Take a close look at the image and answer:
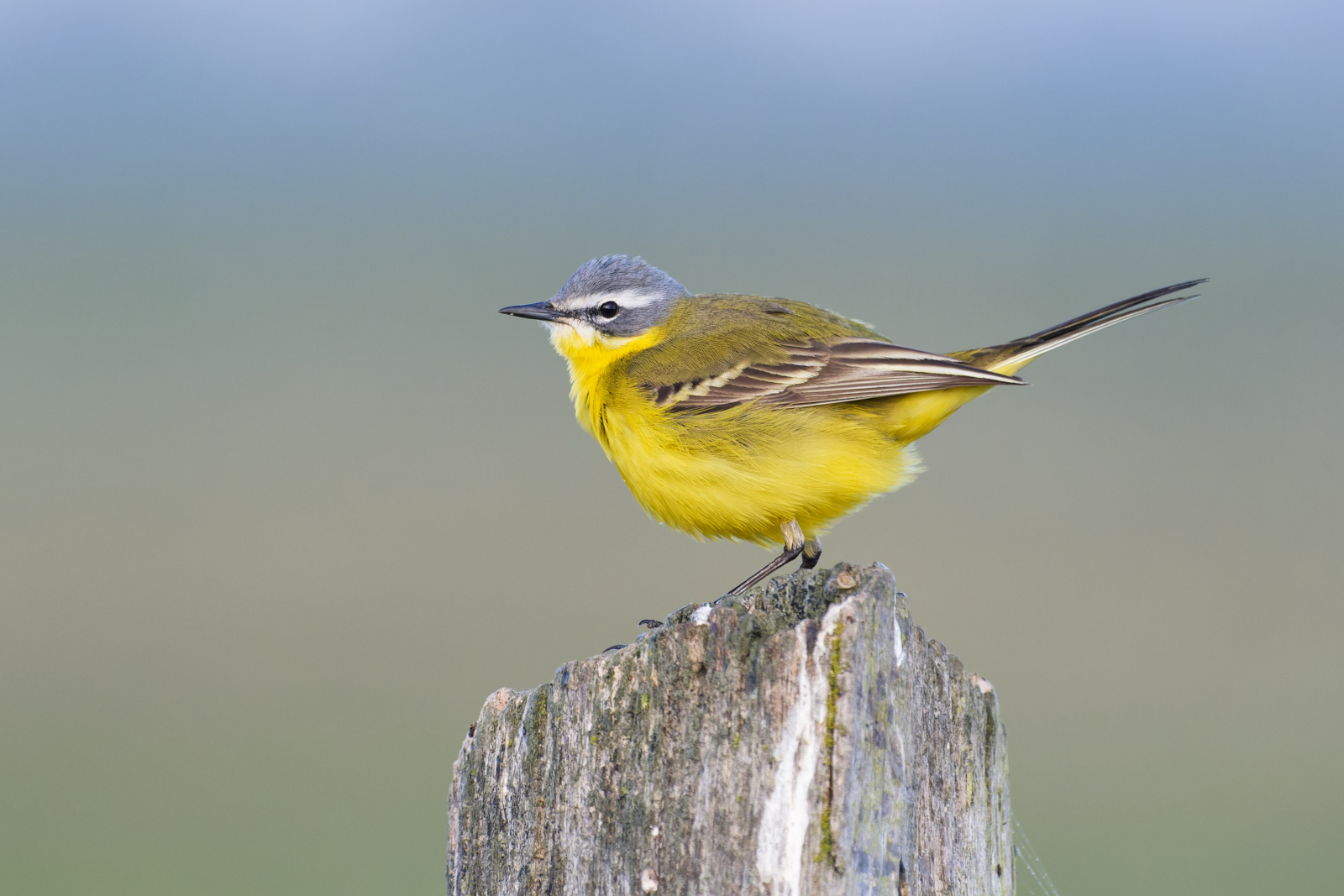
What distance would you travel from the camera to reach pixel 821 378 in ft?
16.8

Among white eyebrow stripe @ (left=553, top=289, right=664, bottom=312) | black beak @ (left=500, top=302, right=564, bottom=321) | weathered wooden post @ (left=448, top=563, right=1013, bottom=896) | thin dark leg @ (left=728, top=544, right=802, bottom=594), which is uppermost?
white eyebrow stripe @ (left=553, top=289, right=664, bottom=312)

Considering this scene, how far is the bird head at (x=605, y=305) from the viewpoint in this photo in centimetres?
597

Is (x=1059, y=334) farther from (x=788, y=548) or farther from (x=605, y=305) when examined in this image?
(x=605, y=305)

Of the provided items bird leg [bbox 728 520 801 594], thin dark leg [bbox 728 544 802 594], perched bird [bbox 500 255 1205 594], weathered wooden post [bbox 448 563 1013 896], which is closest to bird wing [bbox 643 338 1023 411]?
perched bird [bbox 500 255 1205 594]

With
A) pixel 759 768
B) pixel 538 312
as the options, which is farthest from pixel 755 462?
pixel 759 768

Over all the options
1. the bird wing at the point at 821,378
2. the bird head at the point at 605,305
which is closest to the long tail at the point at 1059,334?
the bird wing at the point at 821,378

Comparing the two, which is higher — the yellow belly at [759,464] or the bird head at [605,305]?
the bird head at [605,305]

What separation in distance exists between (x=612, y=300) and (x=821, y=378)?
55.5 inches

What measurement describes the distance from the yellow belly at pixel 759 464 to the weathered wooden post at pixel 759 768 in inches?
88.2

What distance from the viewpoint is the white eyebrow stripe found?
6.00 m

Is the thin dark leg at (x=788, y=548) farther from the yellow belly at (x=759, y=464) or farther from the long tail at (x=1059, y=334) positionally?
the long tail at (x=1059, y=334)

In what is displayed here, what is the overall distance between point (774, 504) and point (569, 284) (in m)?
1.86

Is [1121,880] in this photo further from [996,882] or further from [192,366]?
[192,366]

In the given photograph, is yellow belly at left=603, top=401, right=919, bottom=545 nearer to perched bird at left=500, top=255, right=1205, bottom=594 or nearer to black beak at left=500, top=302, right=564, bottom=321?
perched bird at left=500, top=255, right=1205, bottom=594
